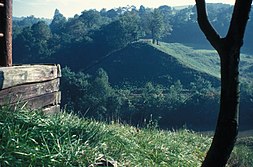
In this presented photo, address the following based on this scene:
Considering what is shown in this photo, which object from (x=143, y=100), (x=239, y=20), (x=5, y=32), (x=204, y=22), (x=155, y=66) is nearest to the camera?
(x=239, y=20)

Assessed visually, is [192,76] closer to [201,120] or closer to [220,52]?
[201,120]

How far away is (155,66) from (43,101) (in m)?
52.0

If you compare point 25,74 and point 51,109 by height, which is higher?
Result: point 25,74

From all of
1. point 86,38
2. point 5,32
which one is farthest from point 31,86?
point 86,38

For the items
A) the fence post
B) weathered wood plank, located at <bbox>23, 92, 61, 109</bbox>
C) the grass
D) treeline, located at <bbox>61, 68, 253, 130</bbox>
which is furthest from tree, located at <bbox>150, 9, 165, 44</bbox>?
the fence post

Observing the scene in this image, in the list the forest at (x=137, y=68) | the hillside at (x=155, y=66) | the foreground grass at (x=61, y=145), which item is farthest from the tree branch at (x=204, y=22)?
the hillside at (x=155, y=66)

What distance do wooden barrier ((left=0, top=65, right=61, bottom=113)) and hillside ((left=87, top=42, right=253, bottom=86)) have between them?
47676 millimetres

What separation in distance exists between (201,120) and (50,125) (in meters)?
38.7

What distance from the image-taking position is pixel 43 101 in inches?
193

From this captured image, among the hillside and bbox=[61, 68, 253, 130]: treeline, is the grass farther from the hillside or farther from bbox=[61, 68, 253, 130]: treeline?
bbox=[61, 68, 253, 130]: treeline

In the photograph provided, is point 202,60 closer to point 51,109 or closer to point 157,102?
point 157,102

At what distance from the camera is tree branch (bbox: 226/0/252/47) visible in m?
3.11

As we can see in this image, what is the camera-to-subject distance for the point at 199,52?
2721 inches

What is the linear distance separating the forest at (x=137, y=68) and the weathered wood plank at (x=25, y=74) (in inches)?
882
